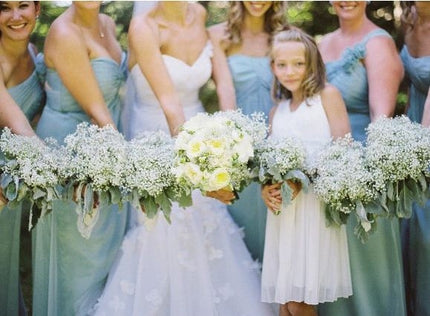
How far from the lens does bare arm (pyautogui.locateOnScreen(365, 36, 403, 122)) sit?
17.6ft

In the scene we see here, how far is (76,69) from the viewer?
513 cm

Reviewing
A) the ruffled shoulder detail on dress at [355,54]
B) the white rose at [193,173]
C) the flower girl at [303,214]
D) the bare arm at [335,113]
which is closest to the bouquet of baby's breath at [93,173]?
the white rose at [193,173]

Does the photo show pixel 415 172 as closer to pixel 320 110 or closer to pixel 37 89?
pixel 320 110

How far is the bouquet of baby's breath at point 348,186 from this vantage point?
452 centimetres

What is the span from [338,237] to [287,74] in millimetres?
1140

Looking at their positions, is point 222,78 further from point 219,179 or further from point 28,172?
point 28,172

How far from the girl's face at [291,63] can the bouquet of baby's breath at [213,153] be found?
634mm

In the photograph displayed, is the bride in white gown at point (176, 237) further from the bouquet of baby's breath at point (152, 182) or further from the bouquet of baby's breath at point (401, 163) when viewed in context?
the bouquet of baby's breath at point (401, 163)

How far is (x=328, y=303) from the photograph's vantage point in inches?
205

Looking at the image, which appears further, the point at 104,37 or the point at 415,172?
the point at 104,37

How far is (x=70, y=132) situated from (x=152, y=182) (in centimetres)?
113

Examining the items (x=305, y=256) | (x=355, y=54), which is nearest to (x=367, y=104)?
(x=355, y=54)

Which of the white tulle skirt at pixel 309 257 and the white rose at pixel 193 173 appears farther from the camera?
the white tulle skirt at pixel 309 257

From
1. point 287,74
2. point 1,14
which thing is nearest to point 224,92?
point 287,74
